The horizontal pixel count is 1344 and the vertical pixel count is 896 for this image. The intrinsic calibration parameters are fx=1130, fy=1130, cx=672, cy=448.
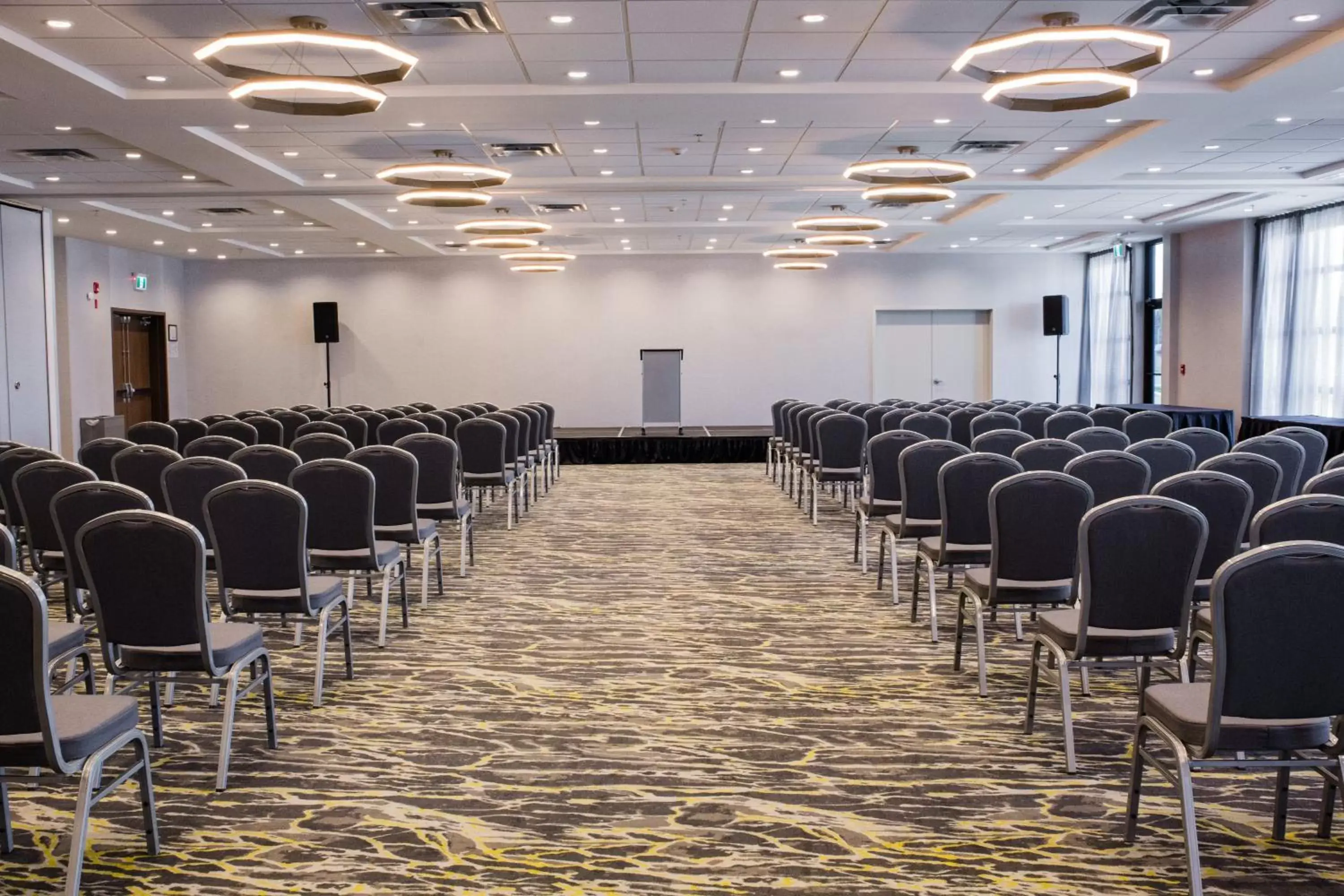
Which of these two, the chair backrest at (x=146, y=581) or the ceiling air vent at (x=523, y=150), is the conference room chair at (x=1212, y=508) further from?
the ceiling air vent at (x=523, y=150)

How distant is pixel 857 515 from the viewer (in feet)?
30.9

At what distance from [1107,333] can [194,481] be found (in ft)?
66.3

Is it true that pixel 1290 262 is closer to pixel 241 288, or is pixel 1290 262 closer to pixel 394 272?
pixel 394 272

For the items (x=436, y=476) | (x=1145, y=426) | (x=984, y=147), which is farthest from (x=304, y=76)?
(x=1145, y=426)

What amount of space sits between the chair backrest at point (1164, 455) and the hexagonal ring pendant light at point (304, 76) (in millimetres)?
5300

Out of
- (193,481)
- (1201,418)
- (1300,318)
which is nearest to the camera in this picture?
(193,481)

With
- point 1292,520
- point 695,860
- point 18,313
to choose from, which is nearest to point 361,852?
point 695,860

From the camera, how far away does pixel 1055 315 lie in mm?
21984

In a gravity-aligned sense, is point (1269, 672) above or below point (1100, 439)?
below

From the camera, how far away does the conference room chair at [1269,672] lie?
116 inches

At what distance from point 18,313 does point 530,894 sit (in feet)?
43.9

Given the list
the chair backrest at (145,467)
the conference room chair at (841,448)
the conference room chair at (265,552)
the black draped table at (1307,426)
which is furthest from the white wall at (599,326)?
the conference room chair at (265,552)

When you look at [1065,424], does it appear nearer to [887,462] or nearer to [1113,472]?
[887,462]

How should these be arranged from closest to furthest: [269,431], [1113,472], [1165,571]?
[1165,571]
[1113,472]
[269,431]
